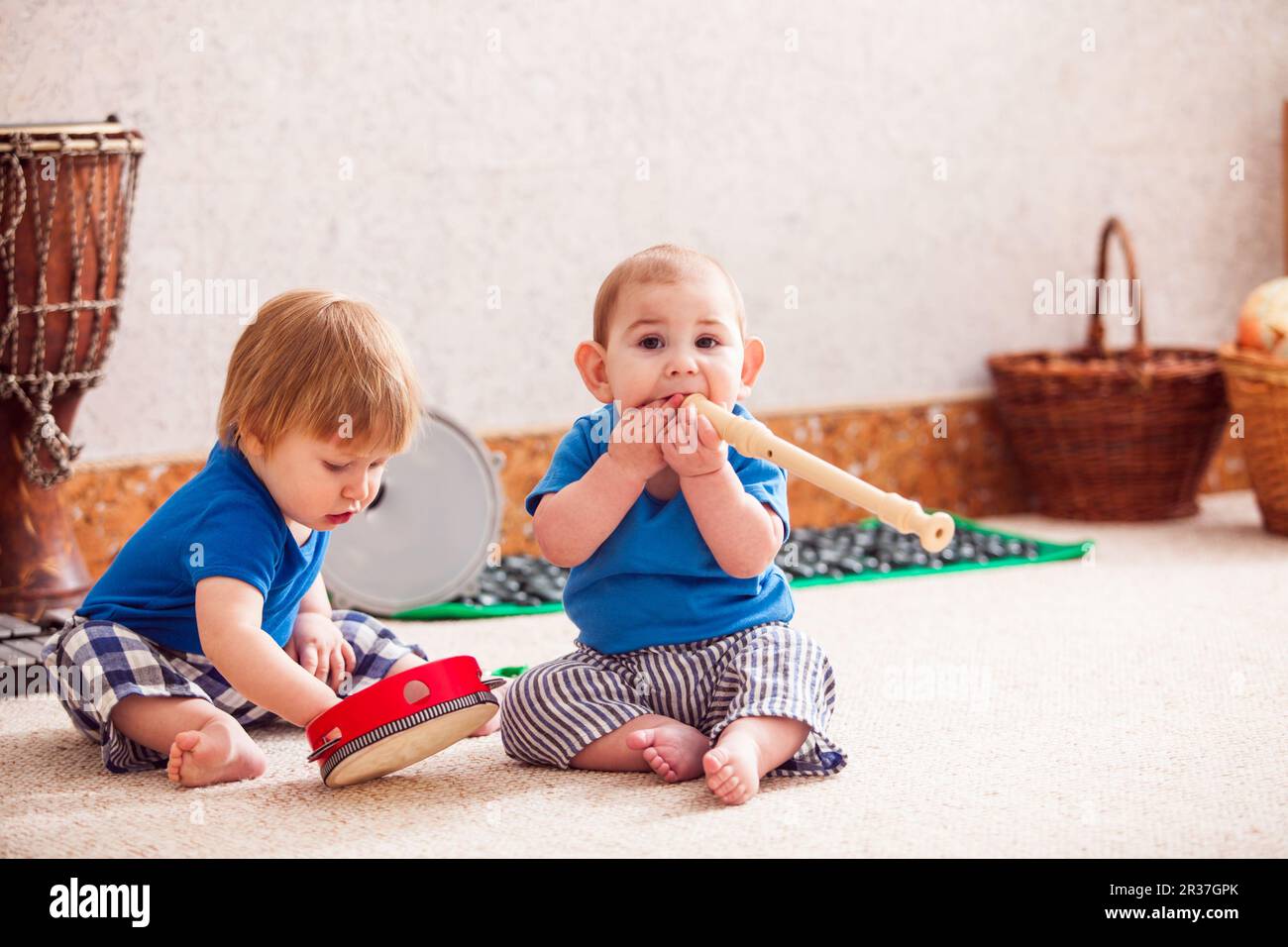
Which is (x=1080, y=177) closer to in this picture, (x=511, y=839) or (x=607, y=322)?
(x=607, y=322)

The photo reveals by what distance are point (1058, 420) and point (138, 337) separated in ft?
5.16

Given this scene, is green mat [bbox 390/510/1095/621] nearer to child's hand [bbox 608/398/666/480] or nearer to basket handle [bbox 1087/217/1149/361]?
basket handle [bbox 1087/217/1149/361]

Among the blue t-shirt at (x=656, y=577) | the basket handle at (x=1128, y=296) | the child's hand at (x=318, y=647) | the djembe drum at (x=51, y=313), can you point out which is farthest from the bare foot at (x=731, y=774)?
the basket handle at (x=1128, y=296)

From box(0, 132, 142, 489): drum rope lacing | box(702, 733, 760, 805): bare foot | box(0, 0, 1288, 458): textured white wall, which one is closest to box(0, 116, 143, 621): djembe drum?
box(0, 132, 142, 489): drum rope lacing

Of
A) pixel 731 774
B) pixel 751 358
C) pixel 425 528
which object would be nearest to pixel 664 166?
pixel 425 528

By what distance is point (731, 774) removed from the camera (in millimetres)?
1180

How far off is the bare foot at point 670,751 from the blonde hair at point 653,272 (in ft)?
1.18

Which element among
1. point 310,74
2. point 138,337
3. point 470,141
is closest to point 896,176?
point 470,141

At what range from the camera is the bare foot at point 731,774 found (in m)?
1.18

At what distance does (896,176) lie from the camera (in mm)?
2654

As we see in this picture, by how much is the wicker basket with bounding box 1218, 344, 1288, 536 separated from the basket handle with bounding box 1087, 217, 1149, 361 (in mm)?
154

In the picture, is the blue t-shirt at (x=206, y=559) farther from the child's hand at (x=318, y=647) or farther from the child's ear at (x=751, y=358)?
the child's ear at (x=751, y=358)

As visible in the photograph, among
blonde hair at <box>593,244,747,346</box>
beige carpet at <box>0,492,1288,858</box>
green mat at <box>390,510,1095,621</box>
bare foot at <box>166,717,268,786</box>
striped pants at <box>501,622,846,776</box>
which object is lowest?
green mat at <box>390,510,1095,621</box>

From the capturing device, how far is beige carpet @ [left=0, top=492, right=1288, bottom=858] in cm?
111
